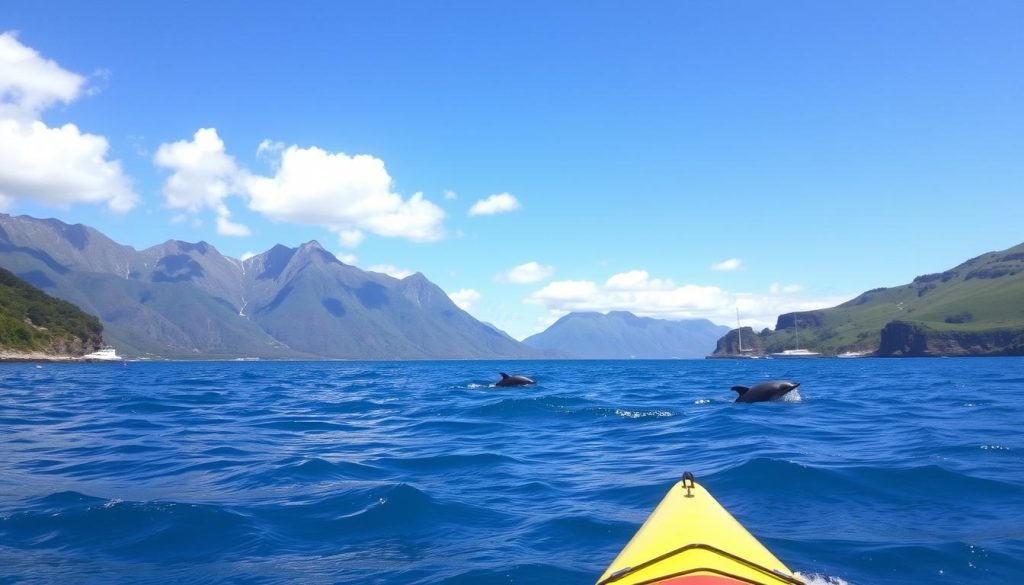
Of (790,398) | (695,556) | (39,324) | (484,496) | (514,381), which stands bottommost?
(484,496)

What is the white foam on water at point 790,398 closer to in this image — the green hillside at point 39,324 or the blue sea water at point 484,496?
the blue sea water at point 484,496

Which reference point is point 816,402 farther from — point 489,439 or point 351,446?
point 351,446

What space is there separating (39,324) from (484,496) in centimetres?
19223

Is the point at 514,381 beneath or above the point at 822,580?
above

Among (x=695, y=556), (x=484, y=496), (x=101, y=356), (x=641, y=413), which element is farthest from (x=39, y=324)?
(x=695, y=556)

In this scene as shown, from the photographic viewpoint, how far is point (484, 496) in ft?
48.4

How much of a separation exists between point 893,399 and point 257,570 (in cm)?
3725

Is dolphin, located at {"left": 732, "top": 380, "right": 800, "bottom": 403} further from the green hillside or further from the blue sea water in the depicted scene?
the green hillside

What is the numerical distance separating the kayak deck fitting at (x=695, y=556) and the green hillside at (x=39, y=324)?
168723 millimetres

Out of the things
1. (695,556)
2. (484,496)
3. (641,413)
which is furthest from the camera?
(641,413)

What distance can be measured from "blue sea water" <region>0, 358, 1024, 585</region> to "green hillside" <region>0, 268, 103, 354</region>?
149147 millimetres

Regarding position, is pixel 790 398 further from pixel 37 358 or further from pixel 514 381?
pixel 37 358

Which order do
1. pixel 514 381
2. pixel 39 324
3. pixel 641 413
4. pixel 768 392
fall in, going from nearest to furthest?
pixel 641 413 → pixel 768 392 → pixel 514 381 → pixel 39 324

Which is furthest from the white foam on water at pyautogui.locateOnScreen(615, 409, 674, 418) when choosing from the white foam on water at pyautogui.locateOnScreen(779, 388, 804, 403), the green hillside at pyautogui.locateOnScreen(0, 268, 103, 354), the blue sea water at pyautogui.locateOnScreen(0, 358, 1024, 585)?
the green hillside at pyautogui.locateOnScreen(0, 268, 103, 354)
